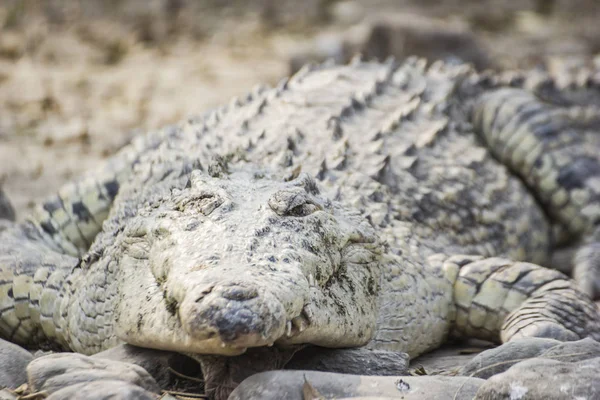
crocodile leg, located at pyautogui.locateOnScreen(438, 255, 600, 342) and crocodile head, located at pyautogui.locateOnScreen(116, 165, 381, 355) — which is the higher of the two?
crocodile head, located at pyautogui.locateOnScreen(116, 165, 381, 355)

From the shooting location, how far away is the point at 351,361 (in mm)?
2982

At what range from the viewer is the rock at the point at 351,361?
9.68ft

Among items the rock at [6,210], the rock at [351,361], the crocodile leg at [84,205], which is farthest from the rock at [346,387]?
the rock at [6,210]

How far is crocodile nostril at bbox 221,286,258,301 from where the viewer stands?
2441 mm

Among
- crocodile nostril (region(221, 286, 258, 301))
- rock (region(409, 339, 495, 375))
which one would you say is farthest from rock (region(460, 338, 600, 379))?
crocodile nostril (region(221, 286, 258, 301))

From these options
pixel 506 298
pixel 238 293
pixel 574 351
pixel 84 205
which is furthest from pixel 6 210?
pixel 574 351

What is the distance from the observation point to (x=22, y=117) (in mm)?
8031

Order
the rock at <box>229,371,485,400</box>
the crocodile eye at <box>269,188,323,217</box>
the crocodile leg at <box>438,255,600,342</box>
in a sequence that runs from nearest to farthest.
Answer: the rock at <box>229,371,485,400</box> < the crocodile eye at <box>269,188,323,217</box> < the crocodile leg at <box>438,255,600,342</box>

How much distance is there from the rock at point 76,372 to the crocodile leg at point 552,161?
331cm

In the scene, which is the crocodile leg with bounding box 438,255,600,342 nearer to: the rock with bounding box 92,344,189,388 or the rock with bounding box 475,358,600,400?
the rock with bounding box 475,358,600,400

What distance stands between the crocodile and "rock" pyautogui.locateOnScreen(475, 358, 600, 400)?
23.1 inches

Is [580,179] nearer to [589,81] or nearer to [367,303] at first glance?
[589,81]

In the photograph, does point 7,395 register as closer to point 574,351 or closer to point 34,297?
point 34,297

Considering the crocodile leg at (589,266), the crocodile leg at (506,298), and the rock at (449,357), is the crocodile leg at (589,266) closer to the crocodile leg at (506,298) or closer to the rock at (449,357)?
the crocodile leg at (506,298)
